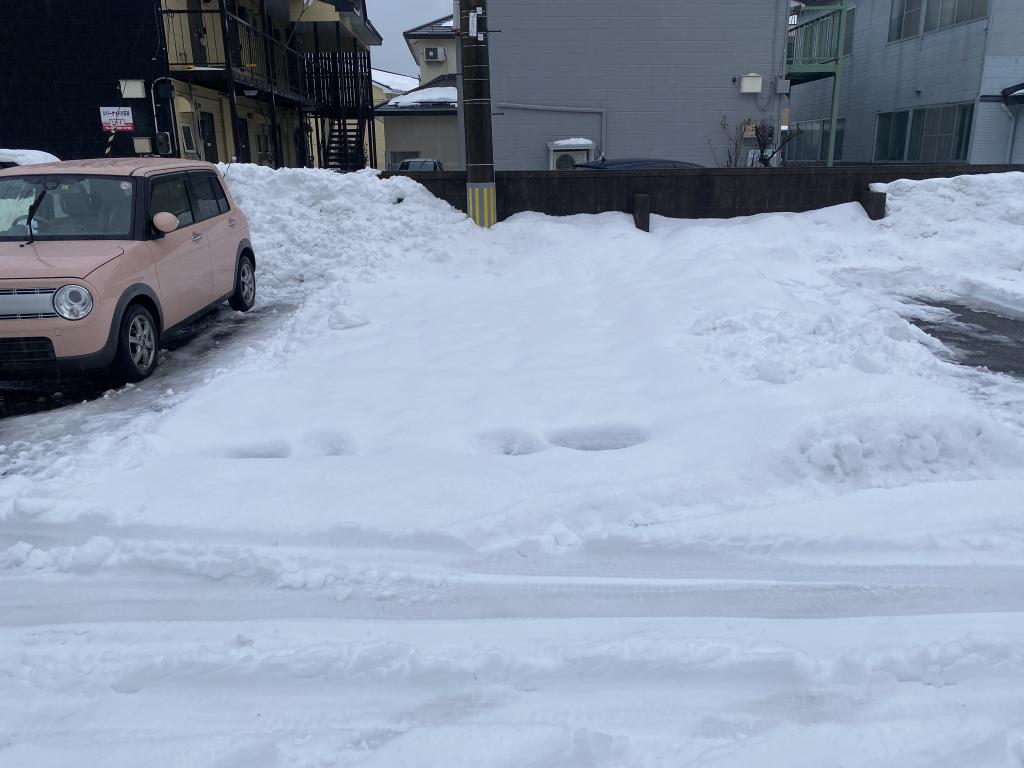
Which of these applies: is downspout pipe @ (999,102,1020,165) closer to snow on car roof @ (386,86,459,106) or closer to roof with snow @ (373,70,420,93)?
snow on car roof @ (386,86,459,106)

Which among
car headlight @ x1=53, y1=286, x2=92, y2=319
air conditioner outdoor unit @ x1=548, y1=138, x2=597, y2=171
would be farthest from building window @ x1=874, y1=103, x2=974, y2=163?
car headlight @ x1=53, y1=286, x2=92, y2=319

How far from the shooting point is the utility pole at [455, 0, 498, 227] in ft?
38.1

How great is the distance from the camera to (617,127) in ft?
68.4

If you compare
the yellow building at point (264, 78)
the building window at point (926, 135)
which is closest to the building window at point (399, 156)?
the yellow building at point (264, 78)

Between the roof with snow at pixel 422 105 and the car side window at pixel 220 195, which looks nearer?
the car side window at pixel 220 195

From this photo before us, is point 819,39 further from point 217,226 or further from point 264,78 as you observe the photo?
point 217,226

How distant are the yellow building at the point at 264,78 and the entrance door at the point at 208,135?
3 centimetres

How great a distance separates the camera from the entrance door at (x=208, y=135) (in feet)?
64.4

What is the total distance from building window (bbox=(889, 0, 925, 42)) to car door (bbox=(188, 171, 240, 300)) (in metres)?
22.4

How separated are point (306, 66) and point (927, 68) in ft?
62.1

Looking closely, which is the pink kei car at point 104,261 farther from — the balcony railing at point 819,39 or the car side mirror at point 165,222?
the balcony railing at point 819,39

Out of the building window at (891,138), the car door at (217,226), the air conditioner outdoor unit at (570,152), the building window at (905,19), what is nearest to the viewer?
the car door at (217,226)

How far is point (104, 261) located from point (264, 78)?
1679cm

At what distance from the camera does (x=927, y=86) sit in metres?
22.6
